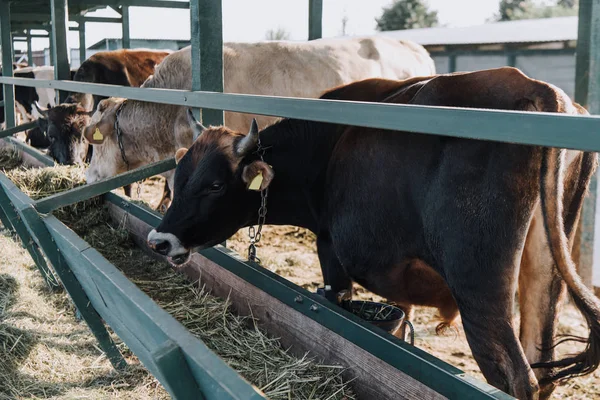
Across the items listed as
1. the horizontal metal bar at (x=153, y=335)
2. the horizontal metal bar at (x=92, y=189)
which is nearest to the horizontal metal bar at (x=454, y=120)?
the horizontal metal bar at (x=153, y=335)

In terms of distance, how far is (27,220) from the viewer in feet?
10.2

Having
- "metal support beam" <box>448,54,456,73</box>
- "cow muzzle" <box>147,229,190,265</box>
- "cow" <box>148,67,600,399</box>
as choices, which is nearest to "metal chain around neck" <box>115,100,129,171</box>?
"cow" <box>148,67,600,399</box>

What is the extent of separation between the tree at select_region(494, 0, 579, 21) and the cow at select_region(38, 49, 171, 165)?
54773 mm

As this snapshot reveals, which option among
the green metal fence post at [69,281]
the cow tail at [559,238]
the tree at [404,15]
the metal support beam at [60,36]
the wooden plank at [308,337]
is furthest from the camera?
the tree at [404,15]

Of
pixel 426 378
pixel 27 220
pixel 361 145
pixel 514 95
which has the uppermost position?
pixel 514 95

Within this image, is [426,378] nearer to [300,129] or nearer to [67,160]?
[300,129]

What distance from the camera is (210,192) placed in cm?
329

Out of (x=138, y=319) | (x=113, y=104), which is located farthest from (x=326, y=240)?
(x=113, y=104)

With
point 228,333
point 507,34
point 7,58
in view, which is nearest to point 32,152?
point 7,58

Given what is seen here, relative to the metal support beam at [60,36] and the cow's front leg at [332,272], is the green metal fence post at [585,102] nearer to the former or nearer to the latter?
the cow's front leg at [332,272]

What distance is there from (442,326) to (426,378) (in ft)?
5.01

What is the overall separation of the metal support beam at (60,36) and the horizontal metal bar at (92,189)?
3672mm

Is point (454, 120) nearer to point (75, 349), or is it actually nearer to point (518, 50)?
point (75, 349)

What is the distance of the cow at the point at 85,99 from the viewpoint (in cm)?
811
